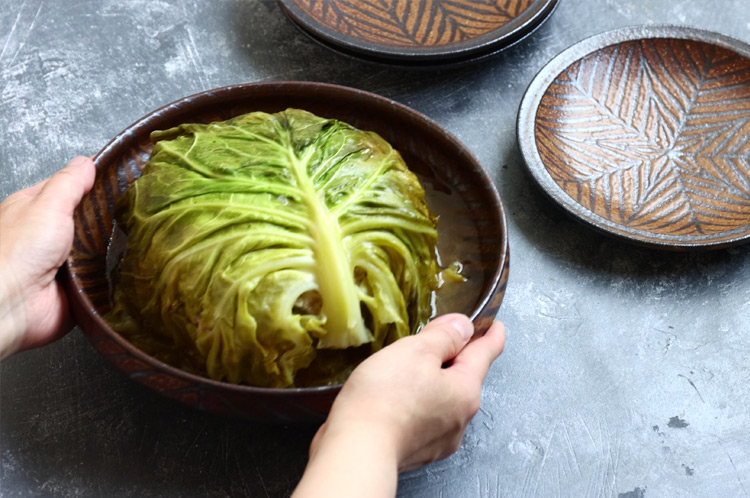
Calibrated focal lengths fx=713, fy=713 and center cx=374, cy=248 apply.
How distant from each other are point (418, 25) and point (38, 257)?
1639 mm

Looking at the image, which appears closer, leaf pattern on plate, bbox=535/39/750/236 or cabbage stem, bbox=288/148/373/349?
cabbage stem, bbox=288/148/373/349

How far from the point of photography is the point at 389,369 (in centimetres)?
144

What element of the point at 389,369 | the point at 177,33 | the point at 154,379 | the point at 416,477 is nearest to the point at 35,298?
the point at 154,379

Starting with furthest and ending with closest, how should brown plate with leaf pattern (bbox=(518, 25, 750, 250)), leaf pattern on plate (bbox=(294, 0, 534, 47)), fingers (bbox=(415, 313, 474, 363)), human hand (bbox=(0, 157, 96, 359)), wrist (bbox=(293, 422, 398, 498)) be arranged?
leaf pattern on plate (bbox=(294, 0, 534, 47)), brown plate with leaf pattern (bbox=(518, 25, 750, 250)), human hand (bbox=(0, 157, 96, 359)), fingers (bbox=(415, 313, 474, 363)), wrist (bbox=(293, 422, 398, 498))

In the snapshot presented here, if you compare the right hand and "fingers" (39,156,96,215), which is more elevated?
"fingers" (39,156,96,215)

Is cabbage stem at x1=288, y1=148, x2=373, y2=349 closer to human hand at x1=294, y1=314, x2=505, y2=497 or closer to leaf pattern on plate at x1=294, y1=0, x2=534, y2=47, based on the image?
human hand at x1=294, y1=314, x2=505, y2=497

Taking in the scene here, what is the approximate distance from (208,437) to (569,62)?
174cm

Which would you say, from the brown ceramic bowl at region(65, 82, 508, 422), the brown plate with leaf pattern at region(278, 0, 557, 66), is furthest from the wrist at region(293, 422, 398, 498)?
the brown plate with leaf pattern at region(278, 0, 557, 66)

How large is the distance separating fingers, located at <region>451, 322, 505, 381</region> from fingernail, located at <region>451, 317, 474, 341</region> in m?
0.03

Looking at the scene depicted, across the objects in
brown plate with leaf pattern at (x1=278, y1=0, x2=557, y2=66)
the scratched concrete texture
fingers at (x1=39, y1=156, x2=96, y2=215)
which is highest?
brown plate with leaf pattern at (x1=278, y1=0, x2=557, y2=66)

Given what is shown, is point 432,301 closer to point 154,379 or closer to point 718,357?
point 154,379

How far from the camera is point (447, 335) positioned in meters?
1.55

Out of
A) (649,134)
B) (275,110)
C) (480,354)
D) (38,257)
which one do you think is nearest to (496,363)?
→ (480,354)

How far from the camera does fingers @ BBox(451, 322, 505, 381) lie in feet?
5.17
